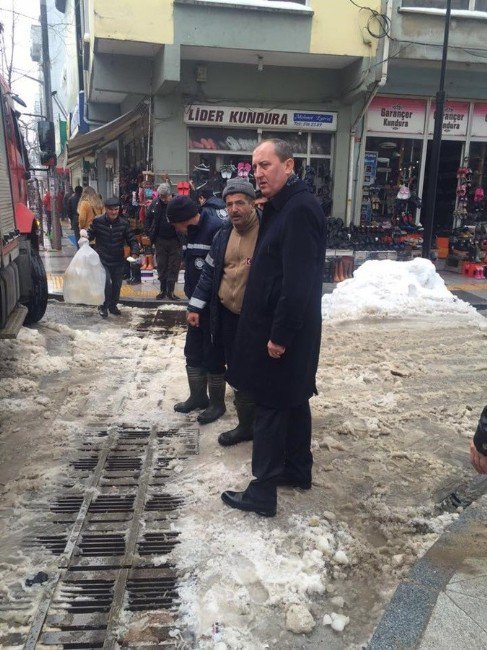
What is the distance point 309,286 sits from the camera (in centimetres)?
319

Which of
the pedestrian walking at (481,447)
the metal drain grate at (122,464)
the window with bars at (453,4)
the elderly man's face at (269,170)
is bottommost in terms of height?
the metal drain grate at (122,464)

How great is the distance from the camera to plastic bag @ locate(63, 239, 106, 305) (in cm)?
813

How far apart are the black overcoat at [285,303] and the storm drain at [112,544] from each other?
102 centimetres

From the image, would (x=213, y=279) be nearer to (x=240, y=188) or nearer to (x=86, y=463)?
(x=240, y=188)

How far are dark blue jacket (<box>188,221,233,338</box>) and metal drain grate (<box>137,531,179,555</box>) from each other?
157cm

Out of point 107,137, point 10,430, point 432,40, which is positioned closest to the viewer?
point 10,430

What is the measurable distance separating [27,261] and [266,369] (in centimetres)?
510

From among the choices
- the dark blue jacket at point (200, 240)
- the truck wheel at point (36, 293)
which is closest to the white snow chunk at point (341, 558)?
the dark blue jacket at point (200, 240)

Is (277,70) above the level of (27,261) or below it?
above

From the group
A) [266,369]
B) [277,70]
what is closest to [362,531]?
[266,369]

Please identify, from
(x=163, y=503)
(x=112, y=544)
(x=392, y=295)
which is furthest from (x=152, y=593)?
(x=392, y=295)

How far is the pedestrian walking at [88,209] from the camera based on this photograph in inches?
428

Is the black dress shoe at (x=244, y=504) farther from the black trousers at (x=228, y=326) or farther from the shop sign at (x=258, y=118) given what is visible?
the shop sign at (x=258, y=118)

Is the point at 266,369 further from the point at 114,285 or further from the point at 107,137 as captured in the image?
the point at 107,137
